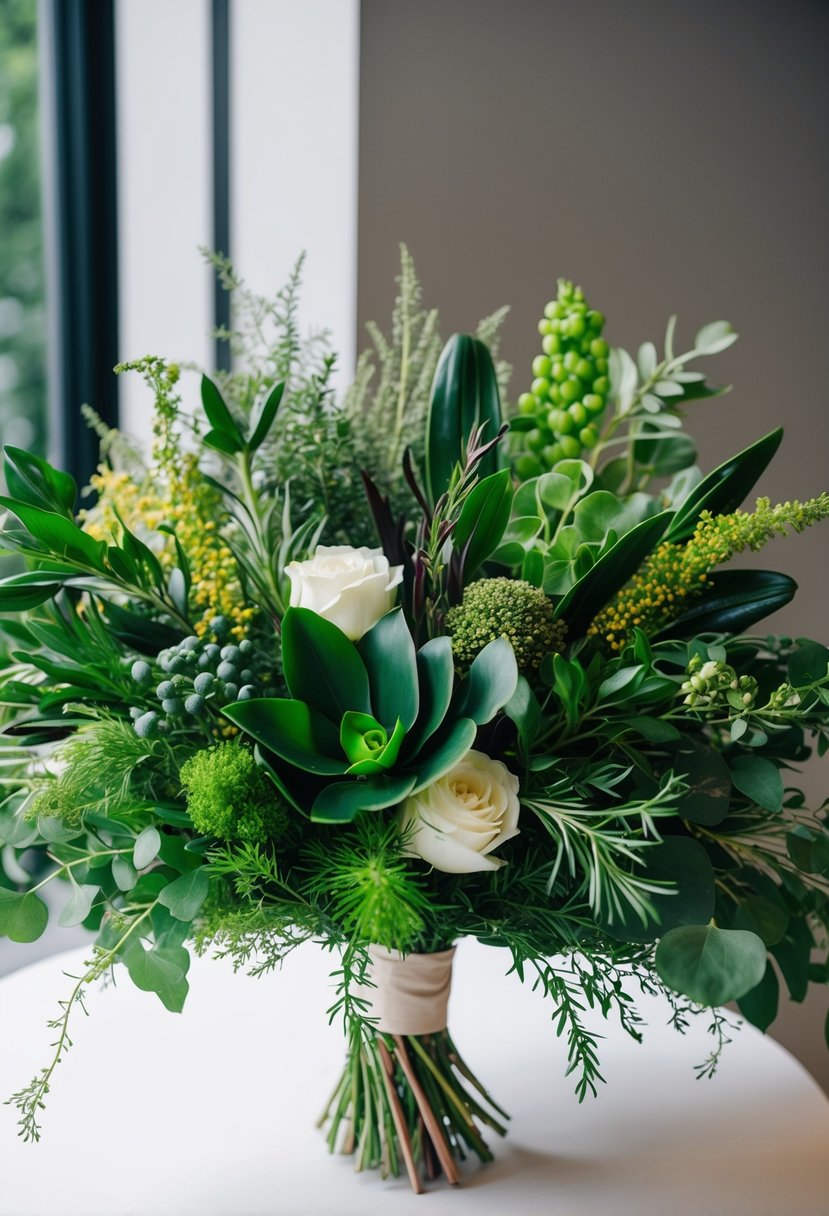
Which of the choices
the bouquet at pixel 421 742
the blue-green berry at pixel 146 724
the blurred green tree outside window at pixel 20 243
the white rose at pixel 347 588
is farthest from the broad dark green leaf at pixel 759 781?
the blurred green tree outside window at pixel 20 243

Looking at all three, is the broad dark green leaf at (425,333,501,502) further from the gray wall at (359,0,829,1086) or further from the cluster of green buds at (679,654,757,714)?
the gray wall at (359,0,829,1086)

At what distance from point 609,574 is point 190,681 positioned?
0.24 metres

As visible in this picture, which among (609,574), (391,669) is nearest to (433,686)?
(391,669)

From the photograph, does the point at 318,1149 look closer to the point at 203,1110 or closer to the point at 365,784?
the point at 203,1110

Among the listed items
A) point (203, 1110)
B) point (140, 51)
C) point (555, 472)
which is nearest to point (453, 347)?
point (555, 472)

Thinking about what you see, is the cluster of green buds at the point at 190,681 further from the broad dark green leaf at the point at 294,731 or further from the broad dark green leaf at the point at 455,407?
the broad dark green leaf at the point at 455,407

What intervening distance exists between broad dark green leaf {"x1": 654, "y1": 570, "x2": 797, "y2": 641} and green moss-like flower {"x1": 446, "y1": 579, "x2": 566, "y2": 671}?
108 millimetres

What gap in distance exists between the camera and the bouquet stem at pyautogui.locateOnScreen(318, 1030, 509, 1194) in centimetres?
64

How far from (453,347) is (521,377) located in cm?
47

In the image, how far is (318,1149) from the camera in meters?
0.68

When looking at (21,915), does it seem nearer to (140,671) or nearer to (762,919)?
(140,671)

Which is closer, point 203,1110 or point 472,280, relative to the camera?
point 203,1110

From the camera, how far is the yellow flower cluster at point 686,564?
0.54m

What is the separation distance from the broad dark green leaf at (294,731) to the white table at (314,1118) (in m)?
0.32
